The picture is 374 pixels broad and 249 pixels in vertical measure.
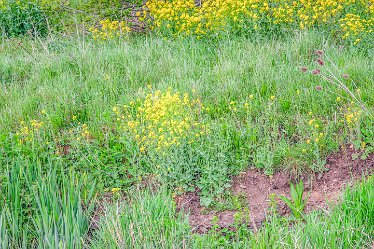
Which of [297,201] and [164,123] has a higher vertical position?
[164,123]

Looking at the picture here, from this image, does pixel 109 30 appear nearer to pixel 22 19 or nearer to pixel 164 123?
pixel 22 19

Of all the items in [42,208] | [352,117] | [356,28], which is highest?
[356,28]

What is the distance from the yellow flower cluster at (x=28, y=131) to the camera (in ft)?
17.3

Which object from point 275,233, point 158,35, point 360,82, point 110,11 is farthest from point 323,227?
point 110,11

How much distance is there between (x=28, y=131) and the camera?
5.50 meters

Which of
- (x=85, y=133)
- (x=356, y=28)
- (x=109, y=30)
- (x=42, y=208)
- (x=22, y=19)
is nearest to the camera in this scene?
(x=42, y=208)

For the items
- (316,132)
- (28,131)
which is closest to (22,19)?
(28,131)

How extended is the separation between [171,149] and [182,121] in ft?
0.88

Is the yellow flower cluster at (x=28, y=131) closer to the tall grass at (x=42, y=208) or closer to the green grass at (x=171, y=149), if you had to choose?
the green grass at (x=171, y=149)

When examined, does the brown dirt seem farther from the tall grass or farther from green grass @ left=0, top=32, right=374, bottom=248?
the tall grass

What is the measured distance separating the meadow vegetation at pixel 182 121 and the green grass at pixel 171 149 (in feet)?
0.05

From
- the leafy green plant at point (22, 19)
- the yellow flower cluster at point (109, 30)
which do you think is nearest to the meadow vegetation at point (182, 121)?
the yellow flower cluster at point (109, 30)

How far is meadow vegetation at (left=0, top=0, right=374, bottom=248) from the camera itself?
13.3ft

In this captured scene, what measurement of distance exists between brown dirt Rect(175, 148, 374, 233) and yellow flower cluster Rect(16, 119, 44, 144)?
1.55 metres
